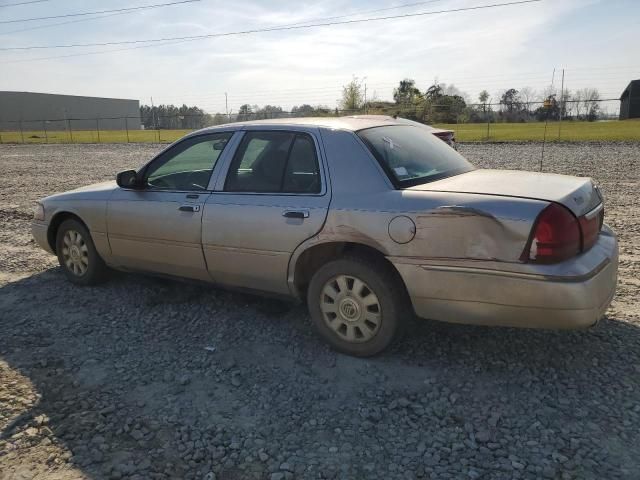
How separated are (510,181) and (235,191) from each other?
2037mm

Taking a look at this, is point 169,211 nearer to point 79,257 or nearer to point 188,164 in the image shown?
point 188,164

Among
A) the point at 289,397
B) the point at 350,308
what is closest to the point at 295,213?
the point at 350,308

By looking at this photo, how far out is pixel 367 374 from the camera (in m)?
3.47

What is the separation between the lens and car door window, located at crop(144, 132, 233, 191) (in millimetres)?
4398

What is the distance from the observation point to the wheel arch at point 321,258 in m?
3.54

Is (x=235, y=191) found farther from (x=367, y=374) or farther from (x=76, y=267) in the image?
(x=76, y=267)

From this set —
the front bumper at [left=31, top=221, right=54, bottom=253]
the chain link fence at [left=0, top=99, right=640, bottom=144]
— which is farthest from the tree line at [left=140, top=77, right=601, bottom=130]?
the front bumper at [left=31, top=221, right=54, bottom=253]

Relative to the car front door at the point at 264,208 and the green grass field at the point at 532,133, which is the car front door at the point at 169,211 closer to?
the car front door at the point at 264,208

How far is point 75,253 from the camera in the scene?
532 centimetres

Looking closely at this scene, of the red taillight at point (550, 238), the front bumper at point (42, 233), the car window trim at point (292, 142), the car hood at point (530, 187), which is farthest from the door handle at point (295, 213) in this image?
the front bumper at point (42, 233)

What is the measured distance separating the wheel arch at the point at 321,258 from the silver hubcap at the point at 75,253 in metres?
2.50

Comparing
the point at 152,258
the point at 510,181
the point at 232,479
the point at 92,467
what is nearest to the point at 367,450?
the point at 232,479

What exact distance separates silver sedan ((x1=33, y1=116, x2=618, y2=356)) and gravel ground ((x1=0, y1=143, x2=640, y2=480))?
1.30ft

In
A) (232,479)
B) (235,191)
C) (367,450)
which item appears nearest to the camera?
(232,479)
